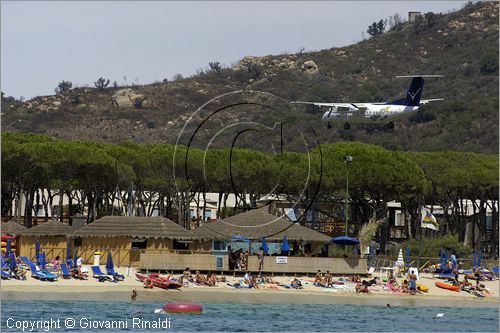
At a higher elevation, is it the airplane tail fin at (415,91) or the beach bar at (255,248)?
the airplane tail fin at (415,91)

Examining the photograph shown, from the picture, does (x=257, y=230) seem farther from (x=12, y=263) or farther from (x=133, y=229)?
(x=12, y=263)

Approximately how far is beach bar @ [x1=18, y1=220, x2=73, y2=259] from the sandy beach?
708 cm

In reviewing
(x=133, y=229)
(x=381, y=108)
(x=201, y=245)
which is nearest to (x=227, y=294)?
(x=133, y=229)

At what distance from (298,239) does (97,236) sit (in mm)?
10067

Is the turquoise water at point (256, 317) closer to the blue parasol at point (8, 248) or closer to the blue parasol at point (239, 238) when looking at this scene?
the blue parasol at point (8, 248)

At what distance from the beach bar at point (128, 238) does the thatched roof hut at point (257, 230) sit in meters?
1.38

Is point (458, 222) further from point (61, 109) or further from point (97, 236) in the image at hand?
point (61, 109)

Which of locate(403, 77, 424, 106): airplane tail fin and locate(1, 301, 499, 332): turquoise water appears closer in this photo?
locate(1, 301, 499, 332): turquoise water

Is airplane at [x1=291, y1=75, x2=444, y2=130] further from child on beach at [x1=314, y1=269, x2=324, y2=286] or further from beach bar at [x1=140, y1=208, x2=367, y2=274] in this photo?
child on beach at [x1=314, y1=269, x2=324, y2=286]

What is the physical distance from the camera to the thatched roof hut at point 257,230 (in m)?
64.6

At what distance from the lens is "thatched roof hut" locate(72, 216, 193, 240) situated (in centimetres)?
6284

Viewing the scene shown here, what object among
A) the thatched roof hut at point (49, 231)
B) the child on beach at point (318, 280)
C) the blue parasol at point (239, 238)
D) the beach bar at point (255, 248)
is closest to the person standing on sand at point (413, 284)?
the beach bar at point (255, 248)

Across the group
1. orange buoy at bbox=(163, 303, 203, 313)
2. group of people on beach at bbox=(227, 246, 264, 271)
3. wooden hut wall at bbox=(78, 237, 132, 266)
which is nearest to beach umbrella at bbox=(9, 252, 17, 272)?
wooden hut wall at bbox=(78, 237, 132, 266)

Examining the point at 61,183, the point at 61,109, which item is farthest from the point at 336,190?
the point at 61,109
